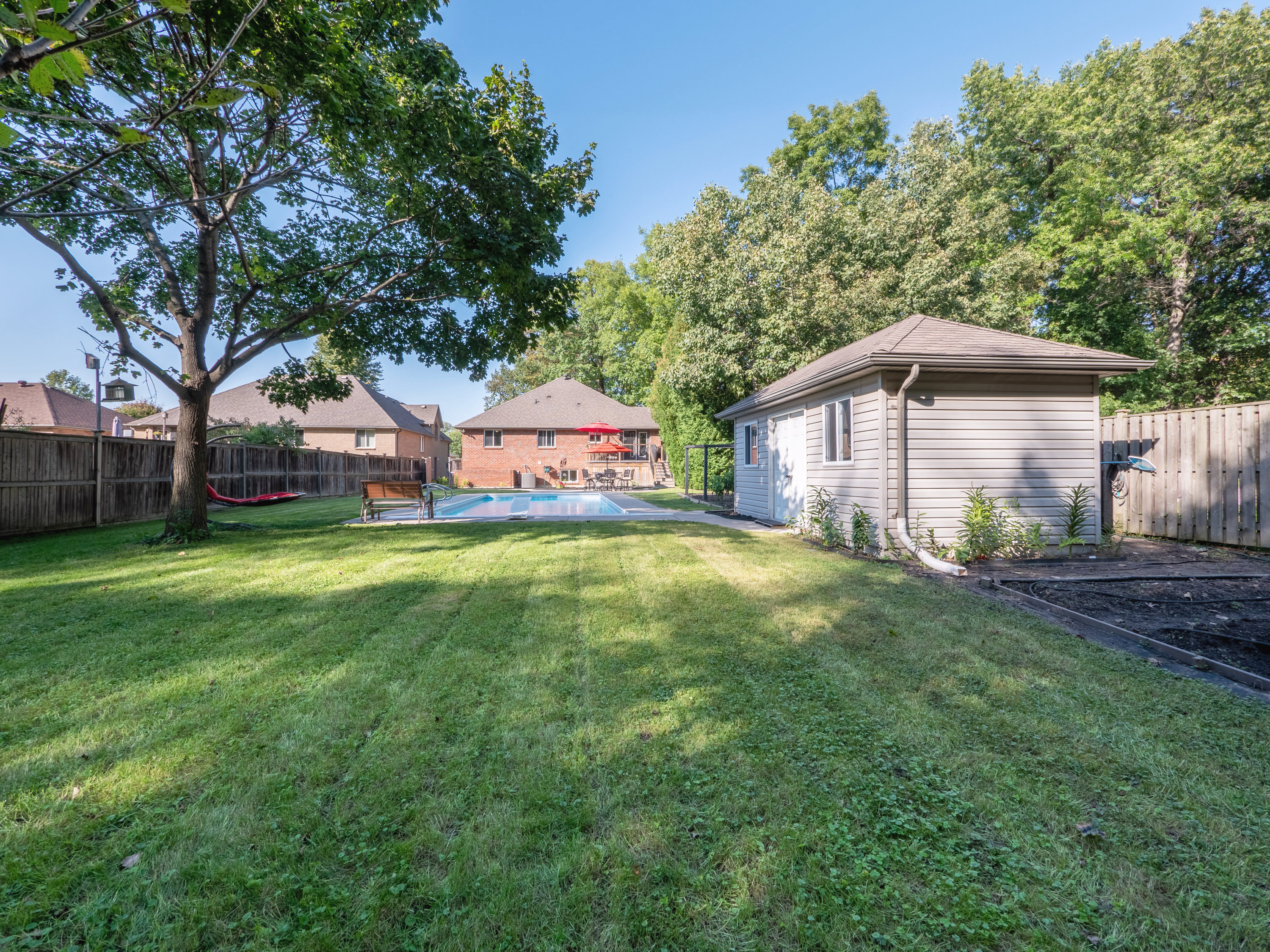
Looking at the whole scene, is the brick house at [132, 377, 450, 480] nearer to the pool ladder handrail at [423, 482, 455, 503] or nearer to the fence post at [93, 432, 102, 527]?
the pool ladder handrail at [423, 482, 455, 503]

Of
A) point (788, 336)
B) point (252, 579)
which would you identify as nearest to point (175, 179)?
point (252, 579)

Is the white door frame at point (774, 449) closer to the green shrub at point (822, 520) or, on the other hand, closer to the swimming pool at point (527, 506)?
the green shrub at point (822, 520)

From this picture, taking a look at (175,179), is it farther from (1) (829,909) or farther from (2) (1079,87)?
(2) (1079,87)

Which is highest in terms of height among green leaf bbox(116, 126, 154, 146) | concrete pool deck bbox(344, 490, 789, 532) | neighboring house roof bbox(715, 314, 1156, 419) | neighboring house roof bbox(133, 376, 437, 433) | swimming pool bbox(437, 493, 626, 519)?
neighboring house roof bbox(133, 376, 437, 433)

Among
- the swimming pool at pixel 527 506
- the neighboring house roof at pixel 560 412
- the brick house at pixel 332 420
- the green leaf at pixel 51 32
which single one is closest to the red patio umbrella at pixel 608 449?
the swimming pool at pixel 527 506

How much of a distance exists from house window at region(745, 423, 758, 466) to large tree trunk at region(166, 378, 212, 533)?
1068cm

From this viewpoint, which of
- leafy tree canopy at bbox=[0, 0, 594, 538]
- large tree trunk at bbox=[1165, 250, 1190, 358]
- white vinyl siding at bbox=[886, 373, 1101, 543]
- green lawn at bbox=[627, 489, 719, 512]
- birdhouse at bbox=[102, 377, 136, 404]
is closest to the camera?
leafy tree canopy at bbox=[0, 0, 594, 538]

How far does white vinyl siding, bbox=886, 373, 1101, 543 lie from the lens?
7.69m

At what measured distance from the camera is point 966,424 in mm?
7762

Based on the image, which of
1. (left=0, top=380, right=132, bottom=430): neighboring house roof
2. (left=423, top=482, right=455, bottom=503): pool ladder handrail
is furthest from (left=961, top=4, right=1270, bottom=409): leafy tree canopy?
(left=0, top=380, right=132, bottom=430): neighboring house roof

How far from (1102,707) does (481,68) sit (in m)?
10.2

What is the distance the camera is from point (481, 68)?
317 inches

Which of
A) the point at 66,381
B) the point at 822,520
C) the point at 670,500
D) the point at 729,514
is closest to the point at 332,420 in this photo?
the point at 670,500

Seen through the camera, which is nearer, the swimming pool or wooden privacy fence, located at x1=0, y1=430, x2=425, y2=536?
wooden privacy fence, located at x1=0, y1=430, x2=425, y2=536
